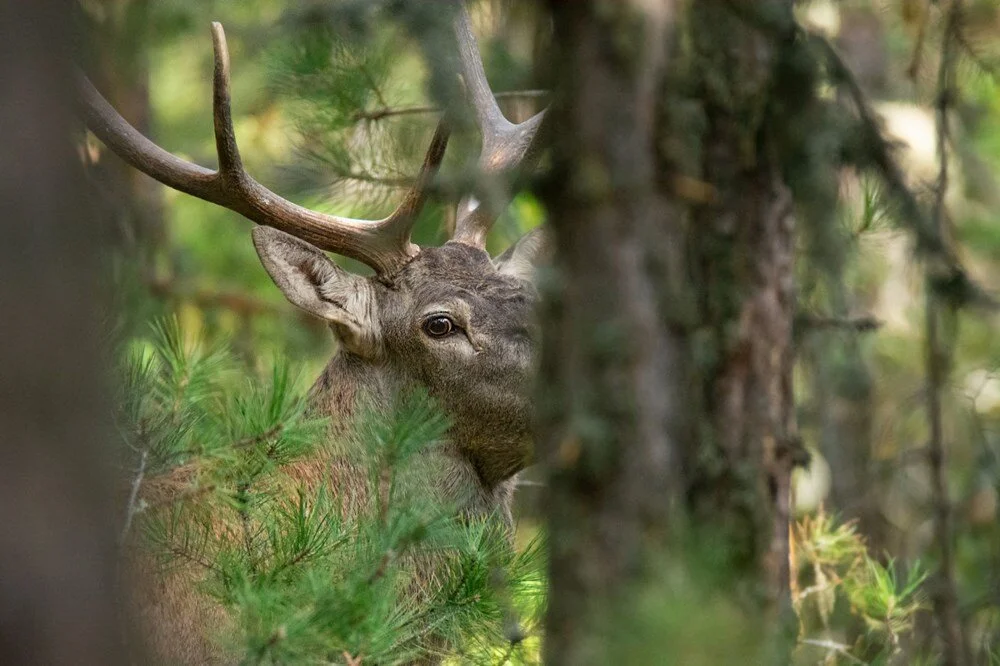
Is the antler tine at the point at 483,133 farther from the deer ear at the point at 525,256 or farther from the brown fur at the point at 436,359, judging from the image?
the brown fur at the point at 436,359

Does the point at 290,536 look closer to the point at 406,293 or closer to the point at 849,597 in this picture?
the point at 406,293

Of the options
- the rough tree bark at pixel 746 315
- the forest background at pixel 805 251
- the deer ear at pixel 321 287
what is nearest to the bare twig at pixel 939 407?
the forest background at pixel 805 251

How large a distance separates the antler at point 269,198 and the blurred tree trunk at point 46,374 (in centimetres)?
373

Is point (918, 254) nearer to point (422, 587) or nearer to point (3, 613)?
point (422, 587)

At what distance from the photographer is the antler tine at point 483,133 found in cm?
608

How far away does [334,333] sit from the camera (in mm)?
5633

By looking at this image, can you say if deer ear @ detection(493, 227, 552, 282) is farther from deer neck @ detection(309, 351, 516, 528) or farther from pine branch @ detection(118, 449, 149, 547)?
pine branch @ detection(118, 449, 149, 547)

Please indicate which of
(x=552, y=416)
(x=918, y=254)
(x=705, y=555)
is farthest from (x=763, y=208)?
(x=705, y=555)

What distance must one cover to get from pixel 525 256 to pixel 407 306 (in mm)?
859

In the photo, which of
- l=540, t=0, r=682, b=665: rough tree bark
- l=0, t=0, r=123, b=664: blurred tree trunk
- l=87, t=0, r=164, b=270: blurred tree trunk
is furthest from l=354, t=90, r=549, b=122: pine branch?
l=0, t=0, r=123, b=664: blurred tree trunk

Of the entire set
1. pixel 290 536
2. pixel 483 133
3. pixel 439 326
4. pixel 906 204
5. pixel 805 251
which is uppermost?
pixel 483 133

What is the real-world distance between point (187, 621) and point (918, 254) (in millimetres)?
2949

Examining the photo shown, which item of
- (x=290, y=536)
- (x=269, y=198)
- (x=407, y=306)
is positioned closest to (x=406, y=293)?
(x=407, y=306)

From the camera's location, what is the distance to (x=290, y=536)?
3367 mm
